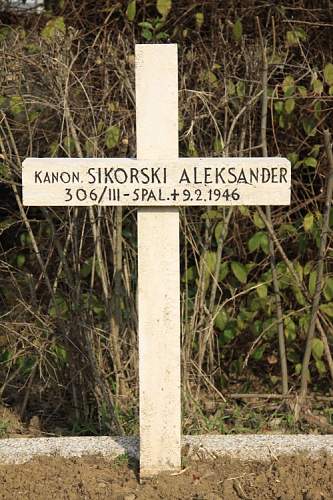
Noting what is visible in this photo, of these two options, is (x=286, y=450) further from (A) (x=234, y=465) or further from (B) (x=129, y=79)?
(B) (x=129, y=79)

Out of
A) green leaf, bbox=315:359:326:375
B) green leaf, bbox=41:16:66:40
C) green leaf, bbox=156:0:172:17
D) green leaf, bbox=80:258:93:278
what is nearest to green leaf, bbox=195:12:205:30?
green leaf, bbox=156:0:172:17

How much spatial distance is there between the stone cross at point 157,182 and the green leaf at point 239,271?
128cm

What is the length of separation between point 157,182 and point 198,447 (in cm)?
101

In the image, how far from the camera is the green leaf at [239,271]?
4.01m

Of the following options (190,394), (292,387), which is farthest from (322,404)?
(190,394)

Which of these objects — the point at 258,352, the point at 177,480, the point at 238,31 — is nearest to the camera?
the point at 177,480

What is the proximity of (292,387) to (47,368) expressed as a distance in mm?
1223

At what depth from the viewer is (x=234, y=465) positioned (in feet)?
9.54

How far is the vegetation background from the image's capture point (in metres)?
3.68

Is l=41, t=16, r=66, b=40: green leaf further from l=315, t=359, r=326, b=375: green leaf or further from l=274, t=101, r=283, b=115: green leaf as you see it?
l=315, t=359, r=326, b=375: green leaf

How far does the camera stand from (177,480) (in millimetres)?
2812

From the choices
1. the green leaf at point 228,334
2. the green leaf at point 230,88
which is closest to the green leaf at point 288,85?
the green leaf at point 230,88

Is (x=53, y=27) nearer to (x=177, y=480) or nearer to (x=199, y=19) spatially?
(x=199, y=19)

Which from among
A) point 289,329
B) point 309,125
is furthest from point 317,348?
point 309,125
